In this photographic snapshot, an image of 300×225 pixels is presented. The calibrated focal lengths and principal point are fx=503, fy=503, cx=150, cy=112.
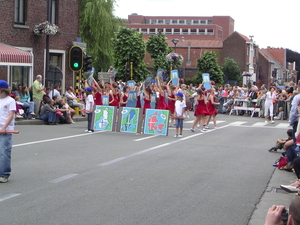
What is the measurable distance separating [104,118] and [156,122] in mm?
2066

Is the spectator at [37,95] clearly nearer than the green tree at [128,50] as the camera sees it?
Yes

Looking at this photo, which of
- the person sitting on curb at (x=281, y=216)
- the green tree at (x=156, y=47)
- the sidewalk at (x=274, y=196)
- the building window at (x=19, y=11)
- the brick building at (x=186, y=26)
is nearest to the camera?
the person sitting on curb at (x=281, y=216)

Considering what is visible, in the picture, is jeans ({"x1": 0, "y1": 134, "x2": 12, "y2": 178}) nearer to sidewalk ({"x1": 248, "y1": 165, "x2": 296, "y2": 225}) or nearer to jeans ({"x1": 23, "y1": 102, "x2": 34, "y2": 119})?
sidewalk ({"x1": 248, "y1": 165, "x2": 296, "y2": 225})

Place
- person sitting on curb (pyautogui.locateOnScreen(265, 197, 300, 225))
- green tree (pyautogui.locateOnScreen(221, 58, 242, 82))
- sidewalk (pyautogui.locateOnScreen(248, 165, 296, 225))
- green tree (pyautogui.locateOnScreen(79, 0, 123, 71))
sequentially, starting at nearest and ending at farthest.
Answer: person sitting on curb (pyautogui.locateOnScreen(265, 197, 300, 225)) < sidewalk (pyautogui.locateOnScreen(248, 165, 296, 225)) < green tree (pyautogui.locateOnScreen(79, 0, 123, 71)) < green tree (pyautogui.locateOnScreen(221, 58, 242, 82))

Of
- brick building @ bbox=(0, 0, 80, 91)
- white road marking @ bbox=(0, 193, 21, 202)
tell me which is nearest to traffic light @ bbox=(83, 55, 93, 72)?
brick building @ bbox=(0, 0, 80, 91)

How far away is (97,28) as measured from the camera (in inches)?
1785

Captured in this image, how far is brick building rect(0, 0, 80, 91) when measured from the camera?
2503 centimetres

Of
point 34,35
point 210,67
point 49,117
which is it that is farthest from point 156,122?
point 210,67

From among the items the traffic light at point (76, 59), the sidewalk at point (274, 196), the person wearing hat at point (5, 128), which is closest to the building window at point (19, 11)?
the traffic light at point (76, 59)

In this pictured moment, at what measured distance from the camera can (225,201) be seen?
298 inches

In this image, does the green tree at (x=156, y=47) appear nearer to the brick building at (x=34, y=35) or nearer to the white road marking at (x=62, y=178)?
the brick building at (x=34, y=35)

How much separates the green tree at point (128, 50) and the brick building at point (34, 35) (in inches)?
903

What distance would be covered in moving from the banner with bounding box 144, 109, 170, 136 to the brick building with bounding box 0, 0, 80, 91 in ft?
24.2

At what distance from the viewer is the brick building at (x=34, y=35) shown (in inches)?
985
